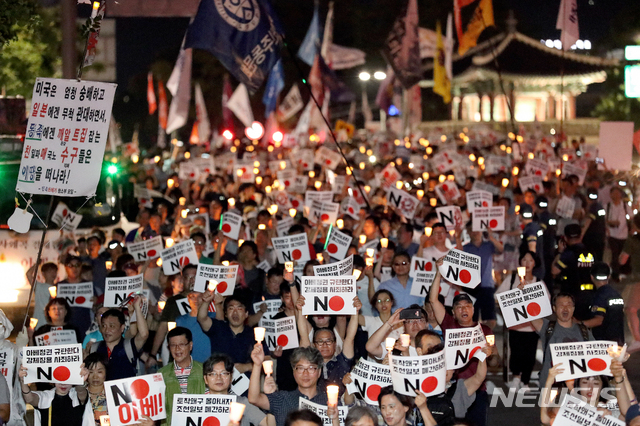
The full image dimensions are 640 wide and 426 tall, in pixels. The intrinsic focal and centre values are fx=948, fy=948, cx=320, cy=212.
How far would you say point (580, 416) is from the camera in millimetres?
5598

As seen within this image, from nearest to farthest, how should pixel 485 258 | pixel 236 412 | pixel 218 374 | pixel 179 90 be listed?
pixel 236 412 < pixel 218 374 < pixel 485 258 < pixel 179 90

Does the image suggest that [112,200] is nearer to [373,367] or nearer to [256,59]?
[256,59]

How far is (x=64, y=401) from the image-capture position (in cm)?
696

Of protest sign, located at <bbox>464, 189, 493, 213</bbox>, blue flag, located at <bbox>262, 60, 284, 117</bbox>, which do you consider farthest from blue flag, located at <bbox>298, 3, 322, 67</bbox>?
protest sign, located at <bbox>464, 189, 493, 213</bbox>

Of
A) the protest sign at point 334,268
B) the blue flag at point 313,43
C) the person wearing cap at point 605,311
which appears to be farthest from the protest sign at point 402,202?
the blue flag at point 313,43

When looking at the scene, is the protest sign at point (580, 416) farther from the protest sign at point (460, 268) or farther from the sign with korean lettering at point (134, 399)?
the protest sign at point (460, 268)

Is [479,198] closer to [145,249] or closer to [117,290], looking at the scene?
[145,249]

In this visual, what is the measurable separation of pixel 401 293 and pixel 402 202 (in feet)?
16.5

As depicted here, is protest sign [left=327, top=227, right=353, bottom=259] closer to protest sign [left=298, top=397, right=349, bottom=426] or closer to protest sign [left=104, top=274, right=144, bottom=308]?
protest sign [left=104, top=274, right=144, bottom=308]

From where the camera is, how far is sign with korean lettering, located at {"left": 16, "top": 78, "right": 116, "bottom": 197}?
8.12m

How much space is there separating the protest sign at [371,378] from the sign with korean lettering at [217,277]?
8.74ft

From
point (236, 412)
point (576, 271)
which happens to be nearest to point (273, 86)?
point (576, 271)

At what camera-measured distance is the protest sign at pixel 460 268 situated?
831 centimetres

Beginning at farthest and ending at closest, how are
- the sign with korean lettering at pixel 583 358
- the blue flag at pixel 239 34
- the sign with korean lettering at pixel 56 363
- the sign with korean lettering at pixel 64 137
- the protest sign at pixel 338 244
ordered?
the blue flag at pixel 239 34 → the protest sign at pixel 338 244 → the sign with korean lettering at pixel 64 137 → the sign with korean lettering at pixel 56 363 → the sign with korean lettering at pixel 583 358
